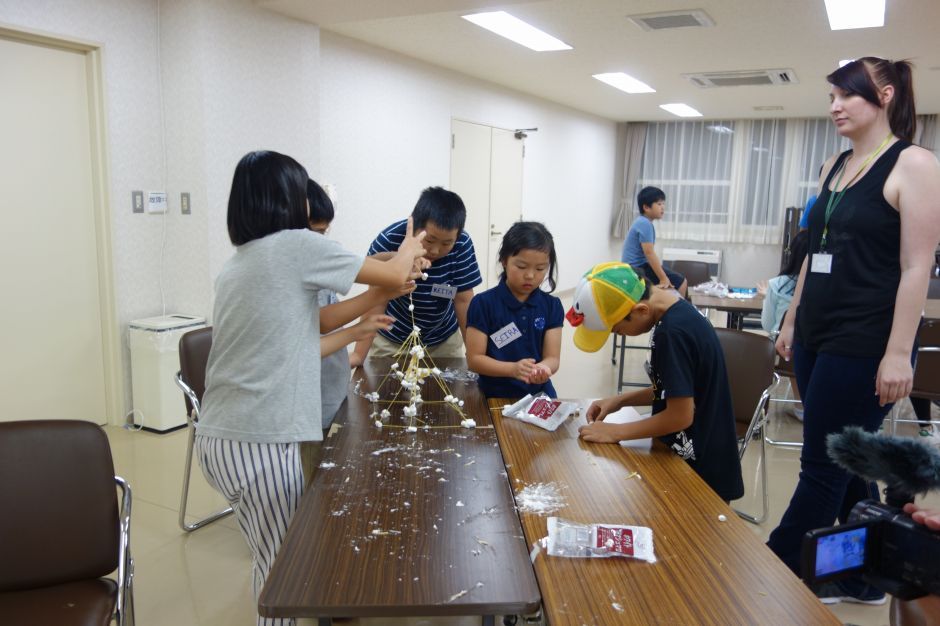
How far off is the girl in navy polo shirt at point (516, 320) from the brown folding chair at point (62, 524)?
117cm

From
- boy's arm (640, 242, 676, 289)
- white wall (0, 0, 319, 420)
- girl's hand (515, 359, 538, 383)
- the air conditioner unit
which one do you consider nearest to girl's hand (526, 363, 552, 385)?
girl's hand (515, 359, 538, 383)

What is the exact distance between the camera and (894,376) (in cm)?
173

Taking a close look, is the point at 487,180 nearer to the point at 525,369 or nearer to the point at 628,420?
the point at 525,369

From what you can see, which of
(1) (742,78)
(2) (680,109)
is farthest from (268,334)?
(2) (680,109)

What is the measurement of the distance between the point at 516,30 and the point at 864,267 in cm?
412

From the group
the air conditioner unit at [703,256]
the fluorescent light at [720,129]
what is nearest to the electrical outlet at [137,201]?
the air conditioner unit at [703,256]

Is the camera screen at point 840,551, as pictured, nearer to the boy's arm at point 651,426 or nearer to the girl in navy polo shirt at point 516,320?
the boy's arm at point 651,426

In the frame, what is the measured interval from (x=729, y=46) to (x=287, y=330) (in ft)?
17.0

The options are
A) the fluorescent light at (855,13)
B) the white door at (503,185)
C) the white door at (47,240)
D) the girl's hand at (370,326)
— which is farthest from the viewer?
the white door at (503,185)

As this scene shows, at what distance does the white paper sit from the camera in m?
1.79

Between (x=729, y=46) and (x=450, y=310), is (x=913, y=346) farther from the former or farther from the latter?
(x=729, y=46)

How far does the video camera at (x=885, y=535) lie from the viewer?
888mm

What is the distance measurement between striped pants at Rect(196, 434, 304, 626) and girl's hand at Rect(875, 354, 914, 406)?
1.54 m

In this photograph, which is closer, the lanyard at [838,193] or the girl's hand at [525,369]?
the lanyard at [838,193]
